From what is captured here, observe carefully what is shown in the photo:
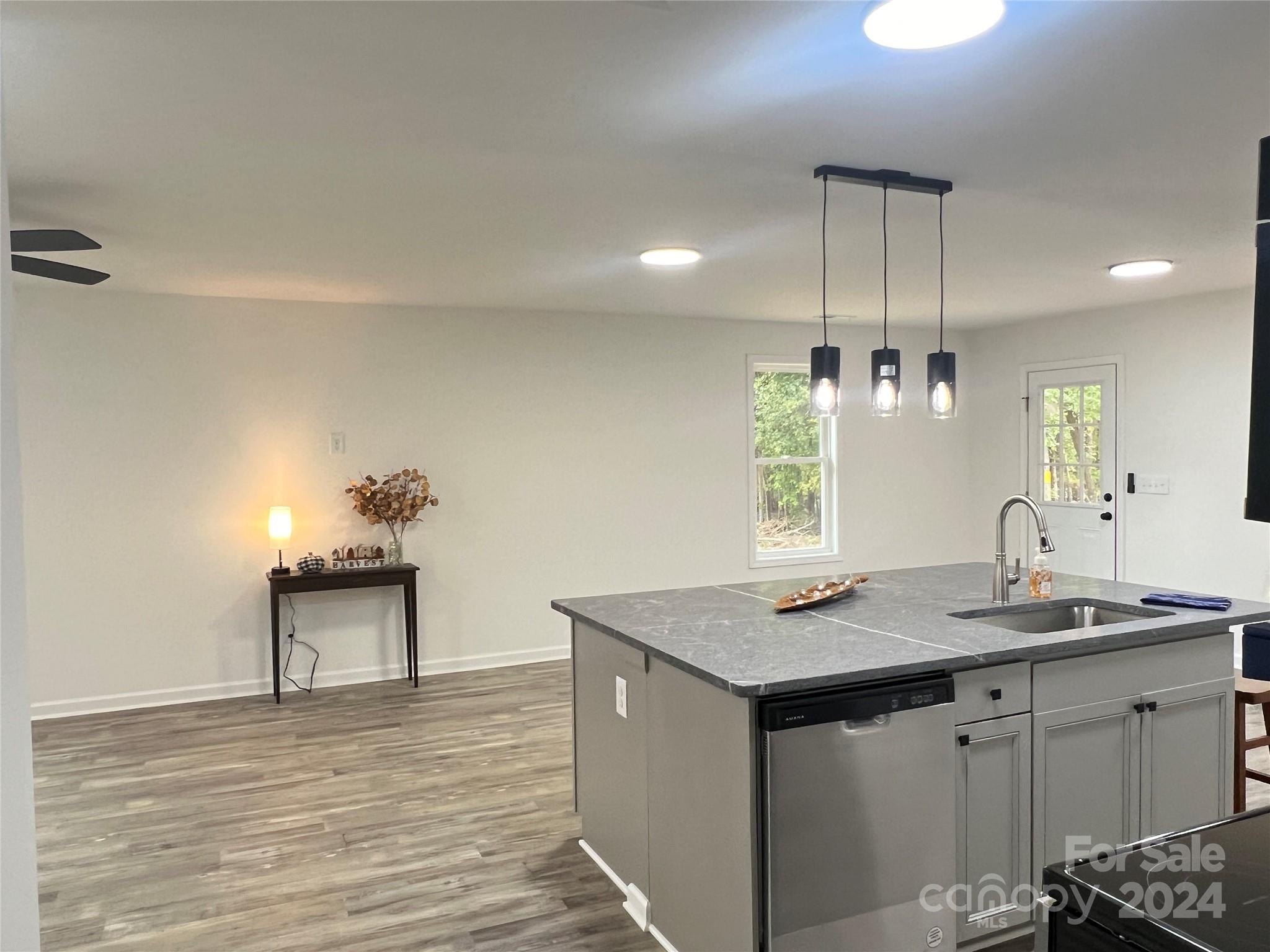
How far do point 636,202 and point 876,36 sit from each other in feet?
4.68

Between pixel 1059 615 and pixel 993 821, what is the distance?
3.44 feet

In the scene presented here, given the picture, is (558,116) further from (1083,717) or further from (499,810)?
(499,810)

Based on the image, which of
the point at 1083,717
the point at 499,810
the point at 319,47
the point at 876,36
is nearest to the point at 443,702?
the point at 499,810

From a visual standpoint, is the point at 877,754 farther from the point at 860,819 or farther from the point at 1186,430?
the point at 1186,430

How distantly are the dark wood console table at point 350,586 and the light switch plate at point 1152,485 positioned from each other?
4730mm

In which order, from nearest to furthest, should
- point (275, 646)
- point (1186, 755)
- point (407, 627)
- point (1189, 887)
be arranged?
point (1189, 887) → point (1186, 755) → point (275, 646) → point (407, 627)

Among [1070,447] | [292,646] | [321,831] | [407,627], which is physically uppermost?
[1070,447]

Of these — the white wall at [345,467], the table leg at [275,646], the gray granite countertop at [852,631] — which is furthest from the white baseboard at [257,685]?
the gray granite countertop at [852,631]

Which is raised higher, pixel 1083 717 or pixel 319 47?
pixel 319 47

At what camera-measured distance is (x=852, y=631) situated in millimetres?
2746

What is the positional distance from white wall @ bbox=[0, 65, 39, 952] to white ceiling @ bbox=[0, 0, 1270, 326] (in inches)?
36.0

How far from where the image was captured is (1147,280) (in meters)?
5.17

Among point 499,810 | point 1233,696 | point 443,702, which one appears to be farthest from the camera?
point 443,702

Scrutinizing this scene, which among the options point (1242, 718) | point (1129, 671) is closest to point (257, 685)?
point (1129, 671)
